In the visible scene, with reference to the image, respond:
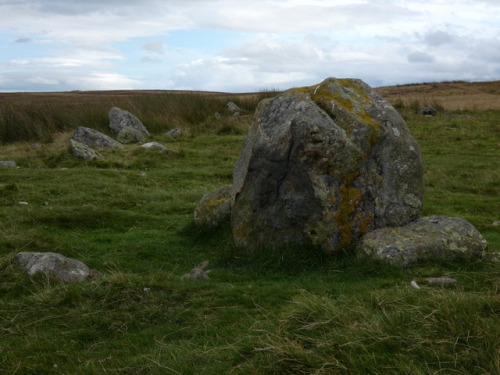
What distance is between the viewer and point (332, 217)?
7848mm

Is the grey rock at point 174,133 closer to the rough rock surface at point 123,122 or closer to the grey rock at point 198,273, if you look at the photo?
the rough rock surface at point 123,122

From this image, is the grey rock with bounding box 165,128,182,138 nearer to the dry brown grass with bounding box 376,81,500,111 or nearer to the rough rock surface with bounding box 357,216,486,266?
the rough rock surface with bounding box 357,216,486,266

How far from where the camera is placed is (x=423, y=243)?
750 centimetres

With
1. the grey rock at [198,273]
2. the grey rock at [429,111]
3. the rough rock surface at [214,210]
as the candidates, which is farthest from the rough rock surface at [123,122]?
the grey rock at [198,273]

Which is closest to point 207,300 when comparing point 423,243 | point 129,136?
point 423,243

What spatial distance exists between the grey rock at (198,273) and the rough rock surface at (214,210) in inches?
48.2

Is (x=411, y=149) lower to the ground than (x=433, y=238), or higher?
higher

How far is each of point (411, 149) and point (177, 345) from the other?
4.86 m

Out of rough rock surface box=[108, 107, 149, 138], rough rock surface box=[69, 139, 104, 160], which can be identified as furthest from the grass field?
rough rock surface box=[108, 107, 149, 138]

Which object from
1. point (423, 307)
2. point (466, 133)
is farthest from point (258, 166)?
point (466, 133)

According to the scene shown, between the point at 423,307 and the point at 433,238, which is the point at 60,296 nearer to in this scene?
the point at 423,307

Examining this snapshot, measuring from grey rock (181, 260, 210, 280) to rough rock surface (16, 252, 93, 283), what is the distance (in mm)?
1362

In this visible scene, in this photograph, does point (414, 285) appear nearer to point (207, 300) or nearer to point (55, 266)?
point (207, 300)

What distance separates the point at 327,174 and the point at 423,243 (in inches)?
63.8
